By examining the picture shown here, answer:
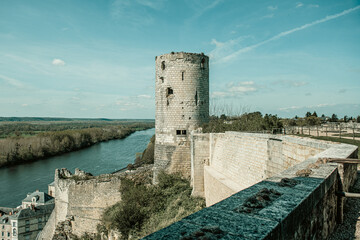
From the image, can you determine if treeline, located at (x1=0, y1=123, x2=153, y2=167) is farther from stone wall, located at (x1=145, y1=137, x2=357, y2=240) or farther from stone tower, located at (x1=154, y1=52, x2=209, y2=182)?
stone wall, located at (x1=145, y1=137, x2=357, y2=240)

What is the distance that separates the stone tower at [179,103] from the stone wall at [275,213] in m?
8.80

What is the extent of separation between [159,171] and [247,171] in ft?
18.4

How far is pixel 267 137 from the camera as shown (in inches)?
275

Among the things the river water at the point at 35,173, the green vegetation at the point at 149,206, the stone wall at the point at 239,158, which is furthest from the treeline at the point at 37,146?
the stone wall at the point at 239,158

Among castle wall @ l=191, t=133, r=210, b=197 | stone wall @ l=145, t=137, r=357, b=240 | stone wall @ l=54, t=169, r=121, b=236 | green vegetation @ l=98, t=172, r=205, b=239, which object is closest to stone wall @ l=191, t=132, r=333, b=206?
castle wall @ l=191, t=133, r=210, b=197

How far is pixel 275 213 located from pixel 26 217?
30951 millimetres

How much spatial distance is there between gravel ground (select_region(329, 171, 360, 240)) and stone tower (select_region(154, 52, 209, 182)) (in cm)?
852

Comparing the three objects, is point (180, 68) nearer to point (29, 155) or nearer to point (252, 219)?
point (252, 219)

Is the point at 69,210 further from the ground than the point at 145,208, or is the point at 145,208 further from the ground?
the point at 145,208

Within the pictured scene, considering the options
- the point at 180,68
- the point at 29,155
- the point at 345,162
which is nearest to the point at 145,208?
the point at 180,68

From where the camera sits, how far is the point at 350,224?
3318 mm

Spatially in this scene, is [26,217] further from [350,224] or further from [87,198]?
[350,224]

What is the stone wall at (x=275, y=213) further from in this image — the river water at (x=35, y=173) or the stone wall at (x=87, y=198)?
the river water at (x=35, y=173)

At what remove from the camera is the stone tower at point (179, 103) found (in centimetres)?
1192
